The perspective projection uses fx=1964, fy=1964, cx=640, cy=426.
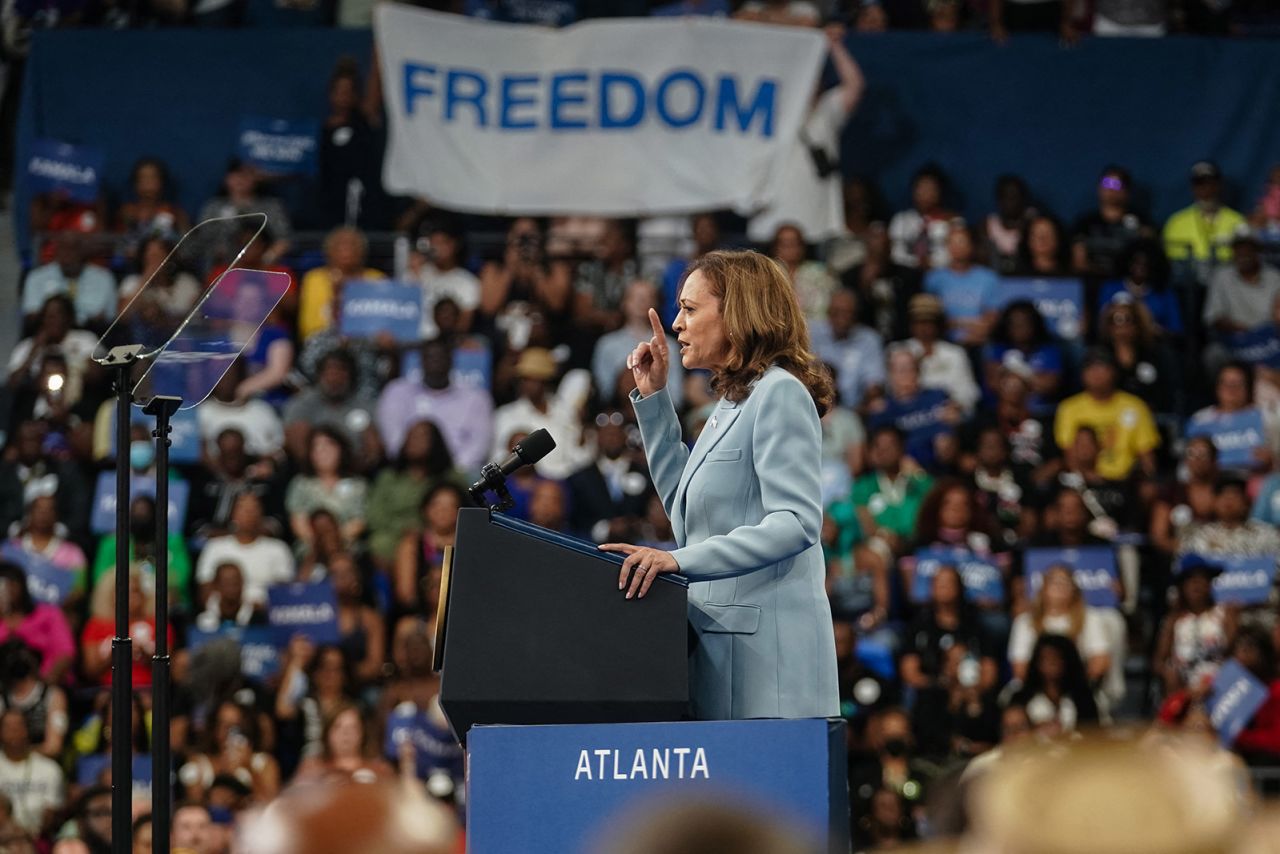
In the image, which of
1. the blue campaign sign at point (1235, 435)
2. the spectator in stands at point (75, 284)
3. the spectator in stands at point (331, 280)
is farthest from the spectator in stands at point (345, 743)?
the blue campaign sign at point (1235, 435)

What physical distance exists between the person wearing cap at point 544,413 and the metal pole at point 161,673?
5.56 m

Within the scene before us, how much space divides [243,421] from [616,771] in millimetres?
6832

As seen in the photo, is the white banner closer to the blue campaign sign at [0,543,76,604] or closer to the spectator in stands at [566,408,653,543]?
the spectator in stands at [566,408,653,543]

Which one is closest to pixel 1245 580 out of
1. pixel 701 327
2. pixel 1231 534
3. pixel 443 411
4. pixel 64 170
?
pixel 1231 534

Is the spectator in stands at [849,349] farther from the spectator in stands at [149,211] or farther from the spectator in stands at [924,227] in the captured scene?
the spectator in stands at [149,211]

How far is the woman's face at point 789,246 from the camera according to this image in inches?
413

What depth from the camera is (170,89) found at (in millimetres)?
12281

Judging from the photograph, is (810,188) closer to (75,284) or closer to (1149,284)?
(1149,284)

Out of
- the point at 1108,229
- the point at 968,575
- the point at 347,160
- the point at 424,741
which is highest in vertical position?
the point at 347,160

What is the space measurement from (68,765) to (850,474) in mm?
3750

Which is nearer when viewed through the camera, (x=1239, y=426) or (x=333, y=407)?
(x=1239, y=426)

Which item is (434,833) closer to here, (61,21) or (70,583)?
(70,583)

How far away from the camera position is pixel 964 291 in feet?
34.5

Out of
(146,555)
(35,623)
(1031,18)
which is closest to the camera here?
(35,623)
